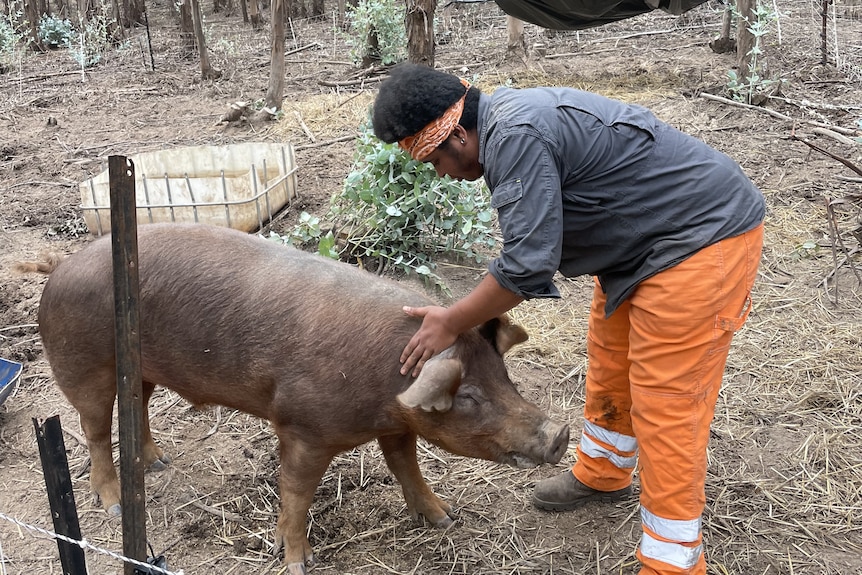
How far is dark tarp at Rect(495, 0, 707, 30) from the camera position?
365cm

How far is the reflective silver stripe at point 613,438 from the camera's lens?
3.47 metres

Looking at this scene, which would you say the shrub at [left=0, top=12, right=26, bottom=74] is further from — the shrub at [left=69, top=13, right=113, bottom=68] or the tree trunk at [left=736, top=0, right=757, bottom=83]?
the tree trunk at [left=736, top=0, right=757, bottom=83]

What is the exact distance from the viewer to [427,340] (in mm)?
2805

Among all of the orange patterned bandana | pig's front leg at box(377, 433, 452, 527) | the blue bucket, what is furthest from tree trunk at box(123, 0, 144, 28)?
the orange patterned bandana

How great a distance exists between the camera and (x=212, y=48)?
51.5 ft

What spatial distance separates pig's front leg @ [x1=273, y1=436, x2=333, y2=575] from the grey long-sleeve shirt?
1.24 m

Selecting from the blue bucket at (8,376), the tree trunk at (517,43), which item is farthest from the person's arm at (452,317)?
the tree trunk at (517,43)

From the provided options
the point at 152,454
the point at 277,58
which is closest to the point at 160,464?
the point at 152,454

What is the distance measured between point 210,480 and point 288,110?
7010mm

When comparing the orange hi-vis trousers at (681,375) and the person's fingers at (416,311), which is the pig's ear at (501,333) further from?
the orange hi-vis trousers at (681,375)

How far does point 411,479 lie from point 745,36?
25.2 ft

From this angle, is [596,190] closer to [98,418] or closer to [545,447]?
[545,447]

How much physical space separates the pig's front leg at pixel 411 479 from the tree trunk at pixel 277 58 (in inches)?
254

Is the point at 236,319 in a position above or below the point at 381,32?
below
